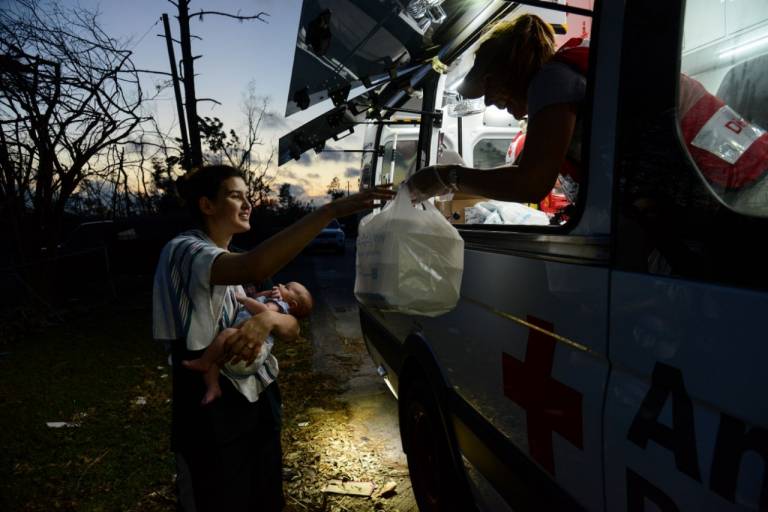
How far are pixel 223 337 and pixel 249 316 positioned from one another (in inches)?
6.2

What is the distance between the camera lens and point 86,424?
3.81m

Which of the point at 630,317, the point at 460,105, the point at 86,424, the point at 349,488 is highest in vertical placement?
the point at 460,105

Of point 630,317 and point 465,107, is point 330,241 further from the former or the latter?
point 630,317

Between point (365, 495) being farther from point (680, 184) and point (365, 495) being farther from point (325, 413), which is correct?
point (680, 184)

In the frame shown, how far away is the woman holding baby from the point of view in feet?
4.59

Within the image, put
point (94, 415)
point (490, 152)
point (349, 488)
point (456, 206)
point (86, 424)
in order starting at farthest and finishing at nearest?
point (490, 152) → point (94, 415) → point (86, 424) → point (349, 488) → point (456, 206)

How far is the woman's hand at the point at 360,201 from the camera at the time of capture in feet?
4.86

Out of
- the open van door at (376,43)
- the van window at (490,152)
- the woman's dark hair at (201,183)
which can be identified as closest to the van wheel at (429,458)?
the woman's dark hair at (201,183)

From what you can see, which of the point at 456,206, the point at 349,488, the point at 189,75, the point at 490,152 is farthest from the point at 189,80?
the point at 349,488

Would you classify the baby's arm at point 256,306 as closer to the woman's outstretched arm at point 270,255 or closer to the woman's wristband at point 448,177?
the woman's outstretched arm at point 270,255

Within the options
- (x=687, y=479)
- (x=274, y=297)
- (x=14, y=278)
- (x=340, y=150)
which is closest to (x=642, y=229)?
(x=687, y=479)

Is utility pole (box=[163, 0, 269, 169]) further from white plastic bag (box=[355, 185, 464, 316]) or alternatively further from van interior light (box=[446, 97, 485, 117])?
white plastic bag (box=[355, 185, 464, 316])

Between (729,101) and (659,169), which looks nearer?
(659,169)

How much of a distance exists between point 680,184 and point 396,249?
81 centimetres
